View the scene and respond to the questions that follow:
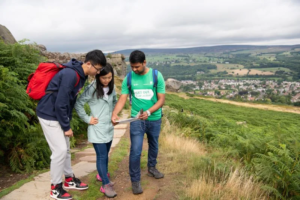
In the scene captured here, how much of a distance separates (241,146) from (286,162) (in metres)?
1.70

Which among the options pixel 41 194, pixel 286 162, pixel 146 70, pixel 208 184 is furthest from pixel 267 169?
pixel 41 194

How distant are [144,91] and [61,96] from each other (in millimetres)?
1203

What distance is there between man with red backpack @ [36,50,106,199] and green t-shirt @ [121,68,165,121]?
0.64 m

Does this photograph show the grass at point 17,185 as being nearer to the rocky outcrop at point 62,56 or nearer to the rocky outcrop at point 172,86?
the rocky outcrop at point 62,56

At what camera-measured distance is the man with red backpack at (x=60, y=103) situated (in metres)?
2.85

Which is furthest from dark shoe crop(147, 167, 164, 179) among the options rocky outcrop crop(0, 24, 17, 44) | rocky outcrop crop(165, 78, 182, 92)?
rocky outcrop crop(165, 78, 182, 92)

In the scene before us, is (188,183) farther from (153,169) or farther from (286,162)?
(286,162)

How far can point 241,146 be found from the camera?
5457mm

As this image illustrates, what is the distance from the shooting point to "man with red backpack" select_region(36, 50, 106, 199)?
2.85 meters

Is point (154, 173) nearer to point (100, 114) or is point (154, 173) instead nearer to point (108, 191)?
point (108, 191)

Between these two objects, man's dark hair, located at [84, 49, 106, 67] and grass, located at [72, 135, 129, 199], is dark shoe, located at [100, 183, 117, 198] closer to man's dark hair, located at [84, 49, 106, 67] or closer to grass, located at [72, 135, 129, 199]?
grass, located at [72, 135, 129, 199]

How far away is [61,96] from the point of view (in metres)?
2.83

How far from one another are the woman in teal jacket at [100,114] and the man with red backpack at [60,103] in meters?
0.22

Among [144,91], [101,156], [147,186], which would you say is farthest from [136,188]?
[144,91]
